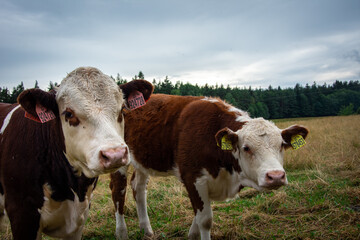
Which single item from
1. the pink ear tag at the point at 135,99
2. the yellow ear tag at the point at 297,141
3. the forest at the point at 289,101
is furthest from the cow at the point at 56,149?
the forest at the point at 289,101

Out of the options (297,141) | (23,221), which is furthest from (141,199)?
(297,141)

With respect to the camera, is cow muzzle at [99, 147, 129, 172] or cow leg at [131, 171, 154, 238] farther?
cow leg at [131, 171, 154, 238]

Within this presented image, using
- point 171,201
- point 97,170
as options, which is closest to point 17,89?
point 171,201

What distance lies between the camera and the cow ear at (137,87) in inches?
123

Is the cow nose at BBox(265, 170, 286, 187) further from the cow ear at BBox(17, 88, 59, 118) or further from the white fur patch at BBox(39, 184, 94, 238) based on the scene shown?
the cow ear at BBox(17, 88, 59, 118)

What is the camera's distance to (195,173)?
4059mm

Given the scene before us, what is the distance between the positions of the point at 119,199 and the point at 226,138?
8.24 feet

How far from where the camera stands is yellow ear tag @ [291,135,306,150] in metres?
3.92

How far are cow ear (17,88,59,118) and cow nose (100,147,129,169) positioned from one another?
2.92ft

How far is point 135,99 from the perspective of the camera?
10.6 feet

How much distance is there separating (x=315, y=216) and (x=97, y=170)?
422 centimetres

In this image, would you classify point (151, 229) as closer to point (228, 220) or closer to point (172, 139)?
point (228, 220)

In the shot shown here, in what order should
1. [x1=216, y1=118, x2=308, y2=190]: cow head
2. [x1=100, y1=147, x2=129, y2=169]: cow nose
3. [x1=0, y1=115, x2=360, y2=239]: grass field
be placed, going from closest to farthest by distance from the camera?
[x1=100, y1=147, x2=129, y2=169]: cow nose < [x1=216, y1=118, x2=308, y2=190]: cow head < [x1=0, y1=115, x2=360, y2=239]: grass field

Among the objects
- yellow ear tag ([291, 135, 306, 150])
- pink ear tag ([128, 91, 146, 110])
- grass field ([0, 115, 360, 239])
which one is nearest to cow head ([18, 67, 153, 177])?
pink ear tag ([128, 91, 146, 110])
